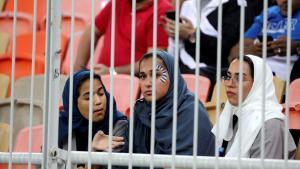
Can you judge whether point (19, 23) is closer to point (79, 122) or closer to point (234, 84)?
point (79, 122)

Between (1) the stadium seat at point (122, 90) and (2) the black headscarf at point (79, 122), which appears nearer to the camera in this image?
(2) the black headscarf at point (79, 122)

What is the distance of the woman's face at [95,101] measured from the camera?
6285 millimetres

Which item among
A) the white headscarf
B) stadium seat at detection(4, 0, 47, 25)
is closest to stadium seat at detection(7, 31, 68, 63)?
stadium seat at detection(4, 0, 47, 25)

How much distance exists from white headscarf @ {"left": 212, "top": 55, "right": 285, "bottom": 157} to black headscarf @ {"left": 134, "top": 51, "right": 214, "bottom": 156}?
0.36 feet

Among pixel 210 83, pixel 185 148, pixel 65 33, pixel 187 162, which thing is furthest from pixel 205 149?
pixel 65 33

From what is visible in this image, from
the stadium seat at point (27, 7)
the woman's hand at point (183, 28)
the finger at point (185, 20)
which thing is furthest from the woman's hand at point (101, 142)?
the stadium seat at point (27, 7)

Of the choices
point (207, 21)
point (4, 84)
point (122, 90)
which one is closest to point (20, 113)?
point (4, 84)

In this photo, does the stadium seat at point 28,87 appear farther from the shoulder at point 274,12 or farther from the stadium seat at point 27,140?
the shoulder at point 274,12

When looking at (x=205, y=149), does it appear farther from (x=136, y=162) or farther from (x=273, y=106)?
(x=136, y=162)

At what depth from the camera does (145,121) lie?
6023 mm

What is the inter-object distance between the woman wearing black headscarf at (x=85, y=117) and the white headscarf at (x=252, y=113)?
0.63 m

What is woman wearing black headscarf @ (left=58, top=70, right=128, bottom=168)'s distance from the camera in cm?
604

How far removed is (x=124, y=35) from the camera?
349 inches

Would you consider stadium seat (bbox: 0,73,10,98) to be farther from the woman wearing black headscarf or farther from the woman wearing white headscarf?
the woman wearing white headscarf
